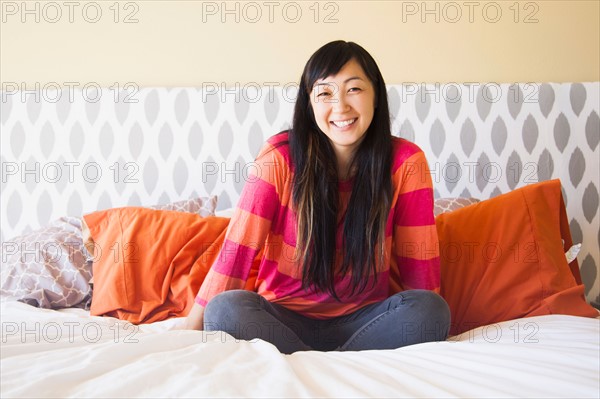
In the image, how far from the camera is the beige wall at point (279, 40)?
7.91ft

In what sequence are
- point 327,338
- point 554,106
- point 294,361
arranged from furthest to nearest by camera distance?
1. point 554,106
2. point 327,338
3. point 294,361

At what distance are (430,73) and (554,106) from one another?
1.58 feet

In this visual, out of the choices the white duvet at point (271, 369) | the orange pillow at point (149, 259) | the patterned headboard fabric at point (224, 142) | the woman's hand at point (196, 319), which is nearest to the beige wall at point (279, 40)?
the patterned headboard fabric at point (224, 142)

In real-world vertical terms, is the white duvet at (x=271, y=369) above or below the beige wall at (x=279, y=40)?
below

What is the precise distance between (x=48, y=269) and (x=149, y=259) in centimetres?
31

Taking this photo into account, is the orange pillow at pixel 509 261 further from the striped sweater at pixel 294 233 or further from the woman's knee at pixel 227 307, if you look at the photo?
the woman's knee at pixel 227 307

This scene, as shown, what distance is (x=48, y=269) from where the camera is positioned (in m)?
1.89

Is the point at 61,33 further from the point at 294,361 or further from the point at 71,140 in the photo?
the point at 294,361

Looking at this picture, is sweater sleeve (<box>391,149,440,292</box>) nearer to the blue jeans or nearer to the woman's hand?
the blue jeans

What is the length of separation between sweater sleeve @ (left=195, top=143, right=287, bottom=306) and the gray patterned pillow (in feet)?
1.98

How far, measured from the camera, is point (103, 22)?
2.49m

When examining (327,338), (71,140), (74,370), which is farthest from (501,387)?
(71,140)

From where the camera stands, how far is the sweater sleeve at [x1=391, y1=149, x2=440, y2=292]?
1.57 meters

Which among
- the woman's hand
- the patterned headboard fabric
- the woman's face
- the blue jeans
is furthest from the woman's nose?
the patterned headboard fabric
